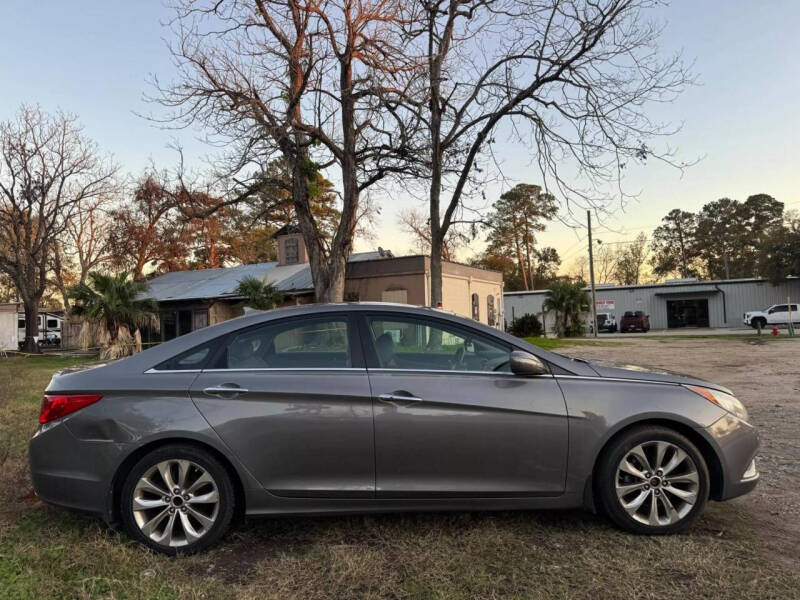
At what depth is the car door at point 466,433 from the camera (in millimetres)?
3328

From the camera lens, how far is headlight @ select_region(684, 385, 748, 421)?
3561mm

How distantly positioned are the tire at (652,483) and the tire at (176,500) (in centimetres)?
233

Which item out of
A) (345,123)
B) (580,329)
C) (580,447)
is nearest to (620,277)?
(580,329)

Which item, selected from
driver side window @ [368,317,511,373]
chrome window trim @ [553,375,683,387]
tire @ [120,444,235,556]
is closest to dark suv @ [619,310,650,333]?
chrome window trim @ [553,375,683,387]

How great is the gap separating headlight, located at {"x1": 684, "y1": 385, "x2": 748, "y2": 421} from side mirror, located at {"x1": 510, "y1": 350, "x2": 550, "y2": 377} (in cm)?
101

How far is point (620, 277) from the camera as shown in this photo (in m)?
72.2

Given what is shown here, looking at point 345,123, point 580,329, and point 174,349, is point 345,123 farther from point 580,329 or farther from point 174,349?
point 580,329

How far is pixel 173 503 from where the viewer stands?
3.32 metres

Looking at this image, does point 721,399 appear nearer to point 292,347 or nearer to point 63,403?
point 292,347

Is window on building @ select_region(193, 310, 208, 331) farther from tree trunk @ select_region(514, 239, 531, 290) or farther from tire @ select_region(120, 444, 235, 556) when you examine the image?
tree trunk @ select_region(514, 239, 531, 290)

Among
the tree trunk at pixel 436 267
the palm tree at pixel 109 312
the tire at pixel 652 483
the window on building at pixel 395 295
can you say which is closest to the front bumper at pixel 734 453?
the tire at pixel 652 483

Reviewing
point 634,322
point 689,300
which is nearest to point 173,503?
point 634,322

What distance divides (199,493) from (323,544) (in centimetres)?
83

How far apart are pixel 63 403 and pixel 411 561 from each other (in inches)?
90.8
